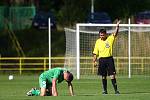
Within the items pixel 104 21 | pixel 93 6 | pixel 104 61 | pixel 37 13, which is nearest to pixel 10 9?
pixel 37 13

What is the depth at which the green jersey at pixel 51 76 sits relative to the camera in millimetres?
21819

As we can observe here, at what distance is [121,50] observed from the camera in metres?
37.3

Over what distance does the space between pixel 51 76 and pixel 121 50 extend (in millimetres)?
15353

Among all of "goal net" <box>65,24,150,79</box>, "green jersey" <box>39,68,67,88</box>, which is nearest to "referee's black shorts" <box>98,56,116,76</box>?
"green jersey" <box>39,68,67,88</box>

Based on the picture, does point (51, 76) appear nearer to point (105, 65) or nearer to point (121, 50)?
point (105, 65)

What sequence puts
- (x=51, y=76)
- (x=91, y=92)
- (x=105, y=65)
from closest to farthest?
(x=51, y=76) < (x=105, y=65) < (x=91, y=92)

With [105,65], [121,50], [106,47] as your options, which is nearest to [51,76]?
[105,65]

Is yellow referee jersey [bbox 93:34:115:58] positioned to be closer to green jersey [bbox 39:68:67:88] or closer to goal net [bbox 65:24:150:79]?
green jersey [bbox 39:68:67:88]

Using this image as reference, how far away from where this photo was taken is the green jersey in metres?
21.8

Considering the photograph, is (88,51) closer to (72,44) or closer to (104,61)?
(72,44)

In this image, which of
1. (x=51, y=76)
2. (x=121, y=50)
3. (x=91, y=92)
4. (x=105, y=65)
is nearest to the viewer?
(x=51, y=76)

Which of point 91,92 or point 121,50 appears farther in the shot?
point 121,50

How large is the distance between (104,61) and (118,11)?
34605 millimetres

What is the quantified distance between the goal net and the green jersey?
13460mm
